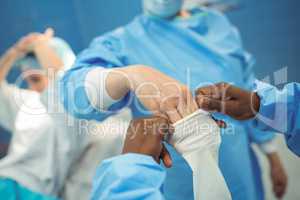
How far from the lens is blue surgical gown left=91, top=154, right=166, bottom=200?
19.0 inches

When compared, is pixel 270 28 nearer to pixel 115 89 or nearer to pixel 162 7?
pixel 162 7

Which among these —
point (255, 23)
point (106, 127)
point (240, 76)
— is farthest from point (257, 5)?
point (106, 127)

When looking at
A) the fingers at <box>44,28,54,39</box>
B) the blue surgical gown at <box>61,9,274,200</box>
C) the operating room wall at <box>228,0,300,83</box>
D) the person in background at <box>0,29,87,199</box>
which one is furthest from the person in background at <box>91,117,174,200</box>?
the fingers at <box>44,28,54,39</box>

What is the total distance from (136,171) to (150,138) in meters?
0.08

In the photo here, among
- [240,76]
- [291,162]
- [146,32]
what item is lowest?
[291,162]

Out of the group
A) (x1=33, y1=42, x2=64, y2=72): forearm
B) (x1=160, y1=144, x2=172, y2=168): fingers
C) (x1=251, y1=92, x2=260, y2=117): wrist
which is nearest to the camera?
(x1=160, y1=144, x2=172, y2=168): fingers

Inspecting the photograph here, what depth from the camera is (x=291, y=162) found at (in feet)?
3.69

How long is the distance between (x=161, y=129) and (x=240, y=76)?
1.62 ft

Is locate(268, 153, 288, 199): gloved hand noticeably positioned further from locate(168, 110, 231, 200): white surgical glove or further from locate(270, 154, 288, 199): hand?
Answer: locate(168, 110, 231, 200): white surgical glove

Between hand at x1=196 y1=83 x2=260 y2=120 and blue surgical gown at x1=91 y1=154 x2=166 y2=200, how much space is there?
202 mm

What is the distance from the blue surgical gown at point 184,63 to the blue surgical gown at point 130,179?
0.15 meters

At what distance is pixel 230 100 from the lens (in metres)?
0.69

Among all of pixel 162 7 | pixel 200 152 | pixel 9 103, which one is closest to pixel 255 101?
pixel 200 152

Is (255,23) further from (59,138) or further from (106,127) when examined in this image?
(59,138)
